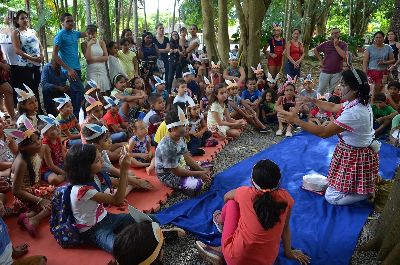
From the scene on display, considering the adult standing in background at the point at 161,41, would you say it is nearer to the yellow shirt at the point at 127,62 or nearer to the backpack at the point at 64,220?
the yellow shirt at the point at 127,62

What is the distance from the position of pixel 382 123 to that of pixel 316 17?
35.9 ft

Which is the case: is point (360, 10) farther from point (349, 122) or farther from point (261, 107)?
point (349, 122)

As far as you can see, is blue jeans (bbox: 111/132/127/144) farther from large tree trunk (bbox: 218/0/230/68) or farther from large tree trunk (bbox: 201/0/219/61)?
large tree trunk (bbox: 218/0/230/68)

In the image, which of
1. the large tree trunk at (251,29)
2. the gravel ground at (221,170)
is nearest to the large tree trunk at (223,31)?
the large tree trunk at (251,29)

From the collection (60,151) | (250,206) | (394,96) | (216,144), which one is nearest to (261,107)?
(216,144)

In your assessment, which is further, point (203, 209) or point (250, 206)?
point (203, 209)

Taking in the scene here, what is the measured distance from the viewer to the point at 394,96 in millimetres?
6047

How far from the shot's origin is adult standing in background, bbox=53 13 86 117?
550 cm

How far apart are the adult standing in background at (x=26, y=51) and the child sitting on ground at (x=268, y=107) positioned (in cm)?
385

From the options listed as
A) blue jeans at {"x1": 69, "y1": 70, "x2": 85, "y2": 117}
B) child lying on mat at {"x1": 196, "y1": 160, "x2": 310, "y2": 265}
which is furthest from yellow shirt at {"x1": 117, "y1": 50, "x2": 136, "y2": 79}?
child lying on mat at {"x1": 196, "y1": 160, "x2": 310, "y2": 265}

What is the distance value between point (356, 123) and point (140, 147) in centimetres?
256

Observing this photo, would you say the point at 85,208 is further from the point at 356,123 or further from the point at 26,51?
the point at 26,51

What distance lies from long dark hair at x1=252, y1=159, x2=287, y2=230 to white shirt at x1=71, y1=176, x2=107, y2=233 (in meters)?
1.14

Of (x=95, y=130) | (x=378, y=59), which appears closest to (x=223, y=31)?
(x=378, y=59)
